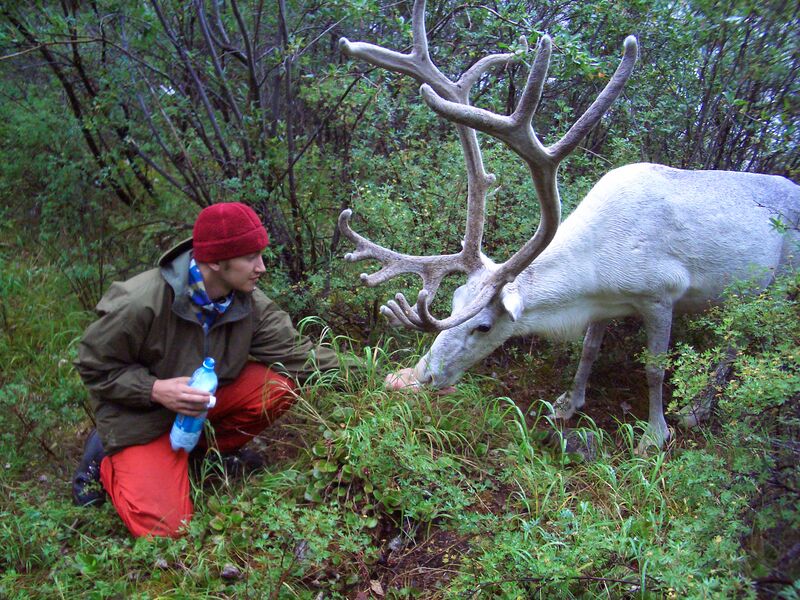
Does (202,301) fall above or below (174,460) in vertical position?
above

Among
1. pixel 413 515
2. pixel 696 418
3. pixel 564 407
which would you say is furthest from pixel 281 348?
pixel 696 418

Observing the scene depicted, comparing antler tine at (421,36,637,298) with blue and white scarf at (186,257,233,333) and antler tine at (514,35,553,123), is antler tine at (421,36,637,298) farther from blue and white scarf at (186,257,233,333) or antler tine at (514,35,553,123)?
blue and white scarf at (186,257,233,333)

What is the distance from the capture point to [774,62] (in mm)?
4059

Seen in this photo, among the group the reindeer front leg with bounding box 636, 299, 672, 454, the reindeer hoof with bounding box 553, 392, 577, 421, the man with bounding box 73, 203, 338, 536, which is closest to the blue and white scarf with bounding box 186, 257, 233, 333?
the man with bounding box 73, 203, 338, 536

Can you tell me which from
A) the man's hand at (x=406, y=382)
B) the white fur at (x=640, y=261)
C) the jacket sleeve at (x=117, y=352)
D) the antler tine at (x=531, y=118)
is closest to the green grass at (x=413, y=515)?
the man's hand at (x=406, y=382)

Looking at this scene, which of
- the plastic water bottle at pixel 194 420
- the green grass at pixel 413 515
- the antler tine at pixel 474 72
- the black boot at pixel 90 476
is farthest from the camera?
the antler tine at pixel 474 72

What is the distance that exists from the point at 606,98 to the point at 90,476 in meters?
3.45

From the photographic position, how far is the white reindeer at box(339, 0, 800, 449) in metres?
4.41

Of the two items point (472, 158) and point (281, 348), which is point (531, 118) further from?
point (281, 348)

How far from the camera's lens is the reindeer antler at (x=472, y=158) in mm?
3670

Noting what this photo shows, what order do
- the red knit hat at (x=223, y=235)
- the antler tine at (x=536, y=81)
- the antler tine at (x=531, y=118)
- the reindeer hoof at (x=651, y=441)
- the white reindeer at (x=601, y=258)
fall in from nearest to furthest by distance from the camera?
the antler tine at (x=536, y=81)
the antler tine at (x=531, y=118)
the red knit hat at (x=223, y=235)
the reindeer hoof at (x=651, y=441)
the white reindeer at (x=601, y=258)

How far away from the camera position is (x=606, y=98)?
12.1ft

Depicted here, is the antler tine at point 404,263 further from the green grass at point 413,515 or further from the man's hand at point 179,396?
the man's hand at point 179,396

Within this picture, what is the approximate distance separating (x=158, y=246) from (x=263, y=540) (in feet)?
11.4
